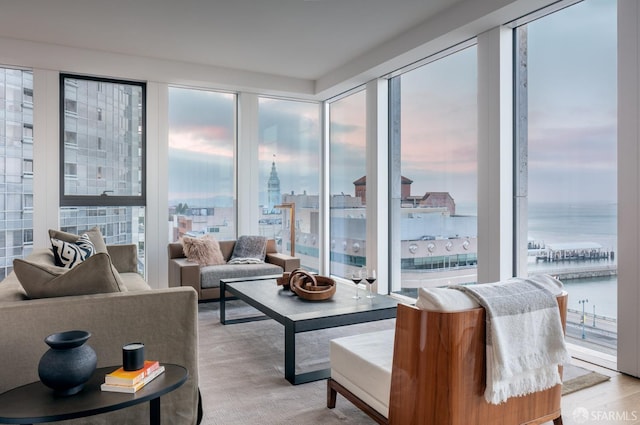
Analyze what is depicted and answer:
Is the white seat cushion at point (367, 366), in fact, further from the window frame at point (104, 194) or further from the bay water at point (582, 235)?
the window frame at point (104, 194)

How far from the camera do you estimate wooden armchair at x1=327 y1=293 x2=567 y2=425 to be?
1735 mm

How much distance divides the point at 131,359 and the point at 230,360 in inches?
66.5

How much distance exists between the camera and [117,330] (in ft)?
6.74

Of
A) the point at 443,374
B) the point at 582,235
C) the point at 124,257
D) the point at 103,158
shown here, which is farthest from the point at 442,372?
the point at 103,158

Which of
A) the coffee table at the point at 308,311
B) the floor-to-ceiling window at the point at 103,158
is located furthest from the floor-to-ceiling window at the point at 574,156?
the floor-to-ceiling window at the point at 103,158

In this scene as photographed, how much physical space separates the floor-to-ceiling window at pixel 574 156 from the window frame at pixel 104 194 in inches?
176

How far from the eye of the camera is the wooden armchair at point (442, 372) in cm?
174

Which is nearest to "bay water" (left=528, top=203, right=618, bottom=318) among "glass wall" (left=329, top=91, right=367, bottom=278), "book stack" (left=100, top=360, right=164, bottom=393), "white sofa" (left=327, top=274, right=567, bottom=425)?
"white sofa" (left=327, top=274, right=567, bottom=425)

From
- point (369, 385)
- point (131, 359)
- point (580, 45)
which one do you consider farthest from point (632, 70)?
point (131, 359)

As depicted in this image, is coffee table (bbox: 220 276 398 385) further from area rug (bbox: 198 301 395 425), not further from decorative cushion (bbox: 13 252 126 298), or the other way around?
decorative cushion (bbox: 13 252 126 298)

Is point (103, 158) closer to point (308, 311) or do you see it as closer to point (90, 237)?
point (90, 237)

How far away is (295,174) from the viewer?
22.7 ft

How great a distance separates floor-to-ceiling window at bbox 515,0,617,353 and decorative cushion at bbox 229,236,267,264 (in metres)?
3.01

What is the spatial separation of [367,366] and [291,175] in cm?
498
